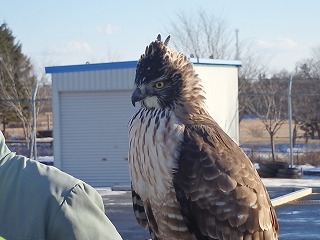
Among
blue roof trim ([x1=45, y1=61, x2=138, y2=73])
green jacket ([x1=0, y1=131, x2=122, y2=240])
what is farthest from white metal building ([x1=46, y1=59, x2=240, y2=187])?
green jacket ([x1=0, y1=131, x2=122, y2=240])

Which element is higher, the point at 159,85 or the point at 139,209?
the point at 159,85

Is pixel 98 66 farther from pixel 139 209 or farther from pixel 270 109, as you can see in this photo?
pixel 139 209

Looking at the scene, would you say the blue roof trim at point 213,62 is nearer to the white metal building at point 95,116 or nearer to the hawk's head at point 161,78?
the white metal building at point 95,116

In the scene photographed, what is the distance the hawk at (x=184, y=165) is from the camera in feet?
12.6

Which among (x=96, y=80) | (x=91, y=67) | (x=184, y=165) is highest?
(x=91, y=67)

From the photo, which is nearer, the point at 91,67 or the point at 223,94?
the point at 91,67

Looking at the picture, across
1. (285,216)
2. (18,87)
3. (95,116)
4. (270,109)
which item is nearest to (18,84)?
(18,87)

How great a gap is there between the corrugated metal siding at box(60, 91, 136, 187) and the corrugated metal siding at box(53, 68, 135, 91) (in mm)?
241

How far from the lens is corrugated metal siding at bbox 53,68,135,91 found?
789 inches

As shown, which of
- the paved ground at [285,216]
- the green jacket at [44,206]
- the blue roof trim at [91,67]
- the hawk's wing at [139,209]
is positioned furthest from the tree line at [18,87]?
the green jacket at [44,206]

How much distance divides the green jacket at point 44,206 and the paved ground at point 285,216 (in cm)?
873

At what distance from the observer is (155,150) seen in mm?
3789

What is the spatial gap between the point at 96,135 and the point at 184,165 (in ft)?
54.7

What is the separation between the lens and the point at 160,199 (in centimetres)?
393
